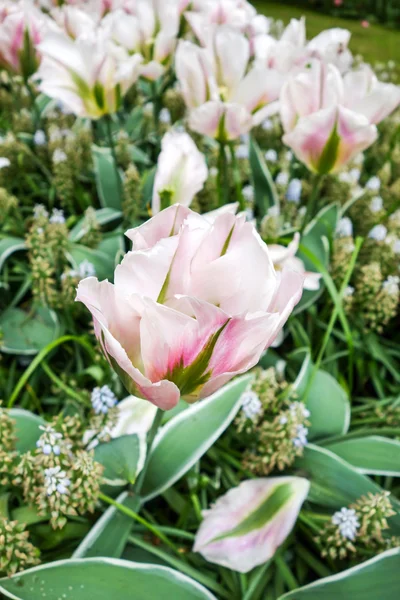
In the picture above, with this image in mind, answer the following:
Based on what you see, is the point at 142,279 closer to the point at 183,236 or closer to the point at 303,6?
the point at 183,236

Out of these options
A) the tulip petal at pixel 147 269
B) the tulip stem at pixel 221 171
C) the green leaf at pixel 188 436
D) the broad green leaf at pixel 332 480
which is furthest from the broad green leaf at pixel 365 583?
the tulip stem at pixel 221 171

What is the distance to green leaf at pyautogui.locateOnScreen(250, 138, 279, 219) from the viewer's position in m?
1.27

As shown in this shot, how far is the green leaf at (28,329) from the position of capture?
3.30 ft

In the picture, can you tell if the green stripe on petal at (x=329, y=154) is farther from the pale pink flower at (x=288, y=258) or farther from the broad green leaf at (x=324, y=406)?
the broad green leaf at (x=324, y=406)

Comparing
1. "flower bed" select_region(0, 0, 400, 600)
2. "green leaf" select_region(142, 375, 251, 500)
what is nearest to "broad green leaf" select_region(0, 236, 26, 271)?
"flower bed" select_region(0, 0, 400, 600)

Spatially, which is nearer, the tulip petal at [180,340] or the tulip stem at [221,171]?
the tulip petal at [180,340]

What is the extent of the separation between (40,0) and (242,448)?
1482 mm

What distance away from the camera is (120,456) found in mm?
716

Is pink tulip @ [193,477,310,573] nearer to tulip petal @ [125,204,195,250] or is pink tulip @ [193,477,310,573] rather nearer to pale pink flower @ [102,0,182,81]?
tulip petal @ [125,204,195,250]

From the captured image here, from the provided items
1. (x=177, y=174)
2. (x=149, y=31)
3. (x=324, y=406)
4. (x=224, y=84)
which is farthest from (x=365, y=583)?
(x=149, y=31)

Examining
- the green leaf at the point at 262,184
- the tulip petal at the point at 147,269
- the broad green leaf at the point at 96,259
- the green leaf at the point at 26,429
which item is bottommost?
the green leaf at the point at 26,429

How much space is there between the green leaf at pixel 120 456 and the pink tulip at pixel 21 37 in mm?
860

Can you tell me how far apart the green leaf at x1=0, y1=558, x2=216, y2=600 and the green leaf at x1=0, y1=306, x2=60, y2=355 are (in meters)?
0.45

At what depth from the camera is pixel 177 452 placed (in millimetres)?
792
